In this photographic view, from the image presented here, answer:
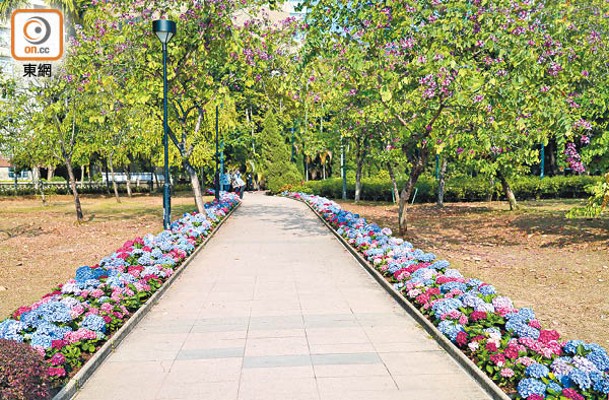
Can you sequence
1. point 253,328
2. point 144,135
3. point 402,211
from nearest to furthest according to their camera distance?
1. point 253,328
2. point 402,211
3. point 144,135

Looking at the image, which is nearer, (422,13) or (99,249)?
(422,13)

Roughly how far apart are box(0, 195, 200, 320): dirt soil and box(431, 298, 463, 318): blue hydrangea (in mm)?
5976

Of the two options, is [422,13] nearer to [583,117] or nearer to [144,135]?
[583,117]

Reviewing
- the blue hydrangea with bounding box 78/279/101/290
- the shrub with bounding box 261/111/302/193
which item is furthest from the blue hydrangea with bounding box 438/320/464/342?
the shrub with bounding box 261/111/302/193

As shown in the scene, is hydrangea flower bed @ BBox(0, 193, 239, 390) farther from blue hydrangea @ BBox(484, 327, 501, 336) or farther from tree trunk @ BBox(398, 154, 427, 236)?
tree trunk @ BBox(398, 154, 427, 236)

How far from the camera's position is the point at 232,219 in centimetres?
2138

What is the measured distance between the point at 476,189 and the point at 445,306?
25.1 metres

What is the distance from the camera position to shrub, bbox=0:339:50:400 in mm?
4395

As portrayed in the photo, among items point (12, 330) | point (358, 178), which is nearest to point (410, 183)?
point (12, 330)

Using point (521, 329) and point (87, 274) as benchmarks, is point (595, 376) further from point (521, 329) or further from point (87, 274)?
point (87, 274)

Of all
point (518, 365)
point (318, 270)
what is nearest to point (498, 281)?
point (318, 270)

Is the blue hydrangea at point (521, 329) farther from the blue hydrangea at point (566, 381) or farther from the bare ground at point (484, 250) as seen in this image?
the bare ground at point (484, 250)

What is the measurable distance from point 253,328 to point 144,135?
84.0ft

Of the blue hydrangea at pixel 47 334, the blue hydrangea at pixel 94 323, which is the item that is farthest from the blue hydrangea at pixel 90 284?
the blue hydrangea at pixel 47 334
